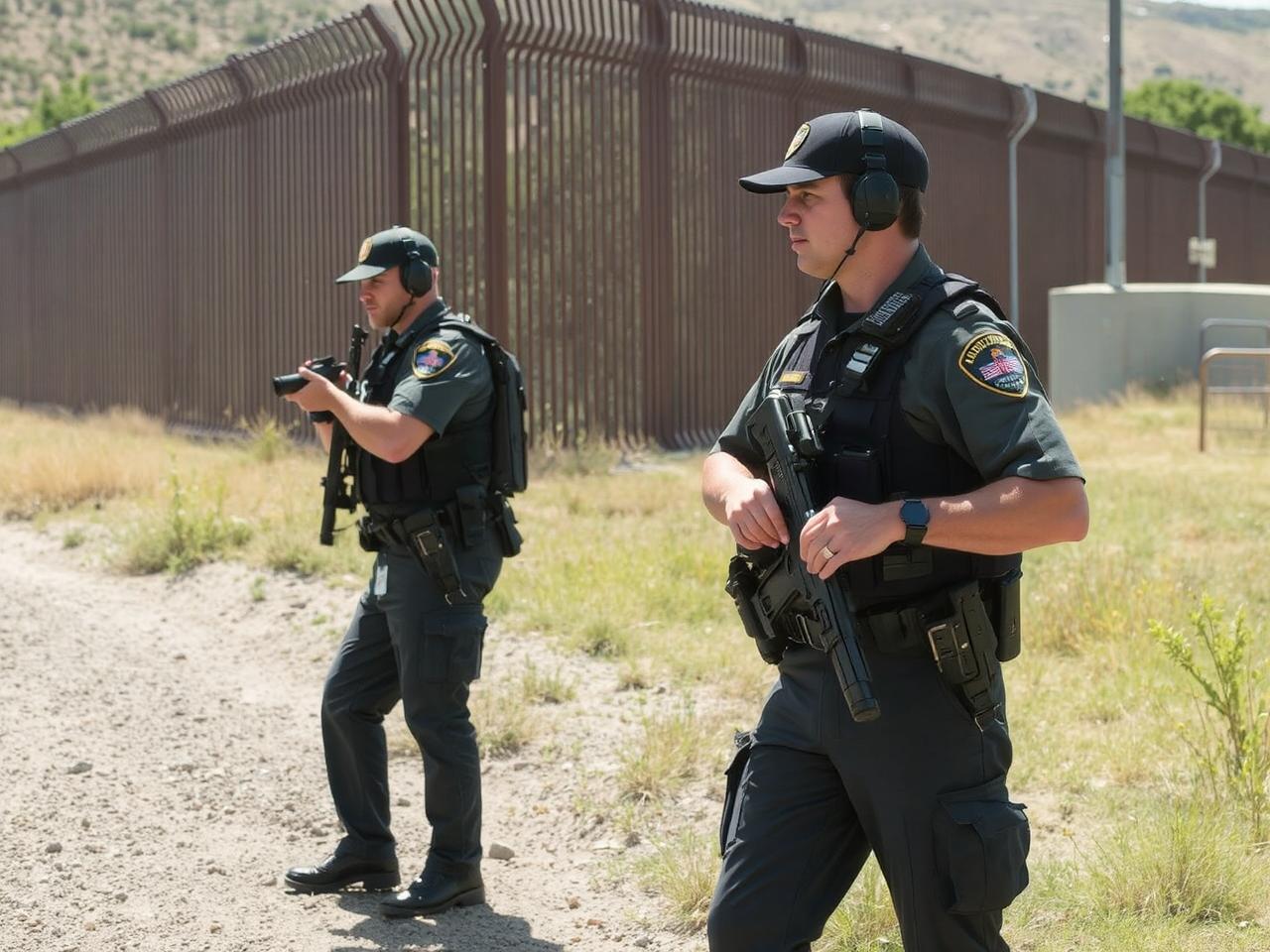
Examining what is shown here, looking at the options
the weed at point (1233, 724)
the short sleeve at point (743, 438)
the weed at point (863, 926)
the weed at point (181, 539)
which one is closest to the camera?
the short sleeve at point (743, 438)

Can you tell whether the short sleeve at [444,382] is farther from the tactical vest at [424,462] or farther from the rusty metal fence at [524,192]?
the rusty metal fence at [524,192]

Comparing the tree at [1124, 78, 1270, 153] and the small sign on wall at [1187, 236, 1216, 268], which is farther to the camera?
the tree at [1124, 78, 1270, 153]

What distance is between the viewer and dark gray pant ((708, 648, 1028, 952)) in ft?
9.12

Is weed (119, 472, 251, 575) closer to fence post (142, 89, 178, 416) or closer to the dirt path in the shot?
the dirt path

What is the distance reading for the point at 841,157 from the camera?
2.97 metres

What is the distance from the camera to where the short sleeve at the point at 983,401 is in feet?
9.04

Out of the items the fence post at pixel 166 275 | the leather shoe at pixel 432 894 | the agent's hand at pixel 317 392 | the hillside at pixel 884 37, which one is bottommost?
the leather shoe at pixel 432 894

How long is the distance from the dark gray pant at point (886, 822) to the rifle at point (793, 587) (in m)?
0.09

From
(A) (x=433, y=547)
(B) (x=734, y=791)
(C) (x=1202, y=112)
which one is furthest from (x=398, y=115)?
(C) (x=1202, y=112)

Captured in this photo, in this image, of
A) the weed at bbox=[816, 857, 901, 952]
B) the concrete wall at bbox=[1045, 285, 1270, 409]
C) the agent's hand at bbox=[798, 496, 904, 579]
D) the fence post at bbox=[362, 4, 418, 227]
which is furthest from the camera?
the concrete wall at bbox=[1045, 285, 1270, 409]

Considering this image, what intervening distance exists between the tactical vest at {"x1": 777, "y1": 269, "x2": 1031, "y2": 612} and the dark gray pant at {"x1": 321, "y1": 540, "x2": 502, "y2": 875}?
1947 millimetres

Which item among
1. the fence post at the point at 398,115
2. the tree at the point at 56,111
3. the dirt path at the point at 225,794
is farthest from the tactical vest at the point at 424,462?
the tree at the point at 56,111

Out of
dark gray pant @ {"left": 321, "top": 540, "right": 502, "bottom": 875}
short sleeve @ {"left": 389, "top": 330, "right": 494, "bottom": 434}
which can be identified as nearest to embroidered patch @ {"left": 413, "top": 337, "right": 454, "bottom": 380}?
short sleeve @ {"left": 389, "top": 330, "right": 494, "bottom": 434}

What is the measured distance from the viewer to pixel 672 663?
6.80 m
